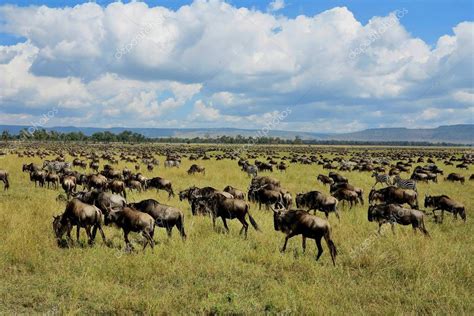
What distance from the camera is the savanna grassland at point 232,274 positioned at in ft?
24.1

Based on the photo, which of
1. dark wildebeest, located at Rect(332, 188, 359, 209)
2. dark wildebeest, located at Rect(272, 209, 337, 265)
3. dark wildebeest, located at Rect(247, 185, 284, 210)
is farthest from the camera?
dark wildebeest, located at Rect(332, 188, 359, 209)

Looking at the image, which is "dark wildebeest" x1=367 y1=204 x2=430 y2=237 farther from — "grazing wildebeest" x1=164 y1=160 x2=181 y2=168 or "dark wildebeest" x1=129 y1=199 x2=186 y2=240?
"grazing wildebeest" x1=164 y1=160 x2=181 y2=168

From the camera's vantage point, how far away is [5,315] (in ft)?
22.0

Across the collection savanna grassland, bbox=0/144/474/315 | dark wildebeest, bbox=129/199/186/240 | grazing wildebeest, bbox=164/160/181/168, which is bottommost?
savanna grassland, bbox=0/144/474/315

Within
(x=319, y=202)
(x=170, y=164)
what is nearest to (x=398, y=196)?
(x=319, y=202)

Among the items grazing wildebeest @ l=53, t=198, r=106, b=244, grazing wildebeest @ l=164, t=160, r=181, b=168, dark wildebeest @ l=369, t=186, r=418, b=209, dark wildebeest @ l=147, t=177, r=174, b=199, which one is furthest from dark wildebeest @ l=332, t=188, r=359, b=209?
grazing wildebeest @ l=164, t=160, r=181, b=168

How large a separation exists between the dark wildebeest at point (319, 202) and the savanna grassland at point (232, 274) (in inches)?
96.5

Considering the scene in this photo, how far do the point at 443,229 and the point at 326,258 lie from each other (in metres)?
6.74

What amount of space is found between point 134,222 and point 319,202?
847 cm

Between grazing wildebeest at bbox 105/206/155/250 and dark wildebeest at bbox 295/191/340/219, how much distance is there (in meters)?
7.07

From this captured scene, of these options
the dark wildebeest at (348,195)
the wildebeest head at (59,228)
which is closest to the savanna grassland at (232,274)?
the wildebeest head at (59,228)

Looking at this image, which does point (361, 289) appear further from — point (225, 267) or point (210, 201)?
point (210, 201)

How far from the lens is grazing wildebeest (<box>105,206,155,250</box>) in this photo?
10.5 m

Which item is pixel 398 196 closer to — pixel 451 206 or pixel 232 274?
pixel 451 206
